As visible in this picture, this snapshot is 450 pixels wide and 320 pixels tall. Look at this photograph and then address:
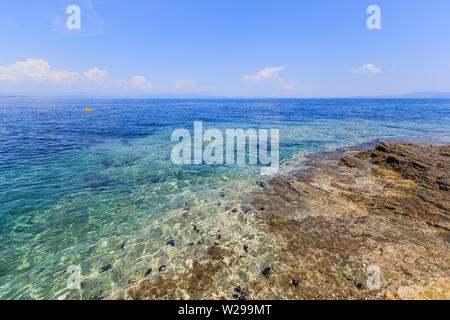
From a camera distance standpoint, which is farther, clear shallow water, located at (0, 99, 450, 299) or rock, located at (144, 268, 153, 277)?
clear shallow water, located at (0, 99, 450, 299)

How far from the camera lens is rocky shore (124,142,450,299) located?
15.4 feet

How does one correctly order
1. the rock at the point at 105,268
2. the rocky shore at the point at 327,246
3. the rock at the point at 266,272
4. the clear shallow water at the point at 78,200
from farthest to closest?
the clear shallow water at the point at 78,200 < the rock at the point at 105,268 < the rock at the point at 266,272 < the rocky shore at the point at 327,246

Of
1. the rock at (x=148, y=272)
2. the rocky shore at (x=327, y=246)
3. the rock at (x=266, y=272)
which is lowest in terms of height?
the rock at (x=148, y=272)

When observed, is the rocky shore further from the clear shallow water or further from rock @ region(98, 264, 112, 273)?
the clear shallow water

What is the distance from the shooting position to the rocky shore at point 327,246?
4.70 meters

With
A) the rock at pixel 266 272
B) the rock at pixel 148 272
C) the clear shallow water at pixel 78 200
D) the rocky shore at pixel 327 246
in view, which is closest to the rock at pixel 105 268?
the clear shallow water at pixel 78 200

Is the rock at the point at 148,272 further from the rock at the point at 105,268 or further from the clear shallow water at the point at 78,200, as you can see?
the rock at the point at 105,268

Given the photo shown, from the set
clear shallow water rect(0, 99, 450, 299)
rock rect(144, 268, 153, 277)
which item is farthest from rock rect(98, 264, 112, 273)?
rock rect(144, 268, 153, 277)

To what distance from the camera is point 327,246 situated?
5938 mm

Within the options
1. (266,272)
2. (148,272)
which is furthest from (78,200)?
(266,272)
